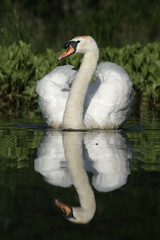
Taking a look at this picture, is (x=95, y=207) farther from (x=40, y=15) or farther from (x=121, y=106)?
(x=40, y=15)

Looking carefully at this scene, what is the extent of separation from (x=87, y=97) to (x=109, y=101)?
0.55 meters

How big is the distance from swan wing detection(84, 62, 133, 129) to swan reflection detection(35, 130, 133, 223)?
0.28 meters

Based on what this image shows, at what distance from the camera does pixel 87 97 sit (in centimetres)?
991

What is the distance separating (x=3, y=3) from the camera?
17688mm

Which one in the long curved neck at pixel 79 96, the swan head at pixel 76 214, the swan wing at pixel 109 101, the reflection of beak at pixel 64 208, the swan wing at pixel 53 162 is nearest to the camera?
the swan head at pixel 76 214

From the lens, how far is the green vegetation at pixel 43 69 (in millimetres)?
14672

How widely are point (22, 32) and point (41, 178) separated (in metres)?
11.1

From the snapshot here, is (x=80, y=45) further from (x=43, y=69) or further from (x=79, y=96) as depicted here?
(x=43, y=69)

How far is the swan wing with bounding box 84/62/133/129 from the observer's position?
30.9ft

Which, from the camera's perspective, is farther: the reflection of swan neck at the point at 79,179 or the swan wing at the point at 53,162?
the swan wing at the point at 53,162

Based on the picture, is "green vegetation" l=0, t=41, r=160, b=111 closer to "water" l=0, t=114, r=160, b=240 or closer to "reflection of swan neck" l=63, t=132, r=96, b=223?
"water" l=0, t=114, r=160, b=240

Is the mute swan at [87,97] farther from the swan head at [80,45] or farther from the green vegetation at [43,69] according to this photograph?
the green vegetation at [43,69]

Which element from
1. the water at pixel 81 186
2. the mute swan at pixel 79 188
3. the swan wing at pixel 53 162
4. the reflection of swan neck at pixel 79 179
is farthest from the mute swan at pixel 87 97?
the mute swan at pixel 79 188

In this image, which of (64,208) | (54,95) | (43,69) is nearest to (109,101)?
(54,95)
